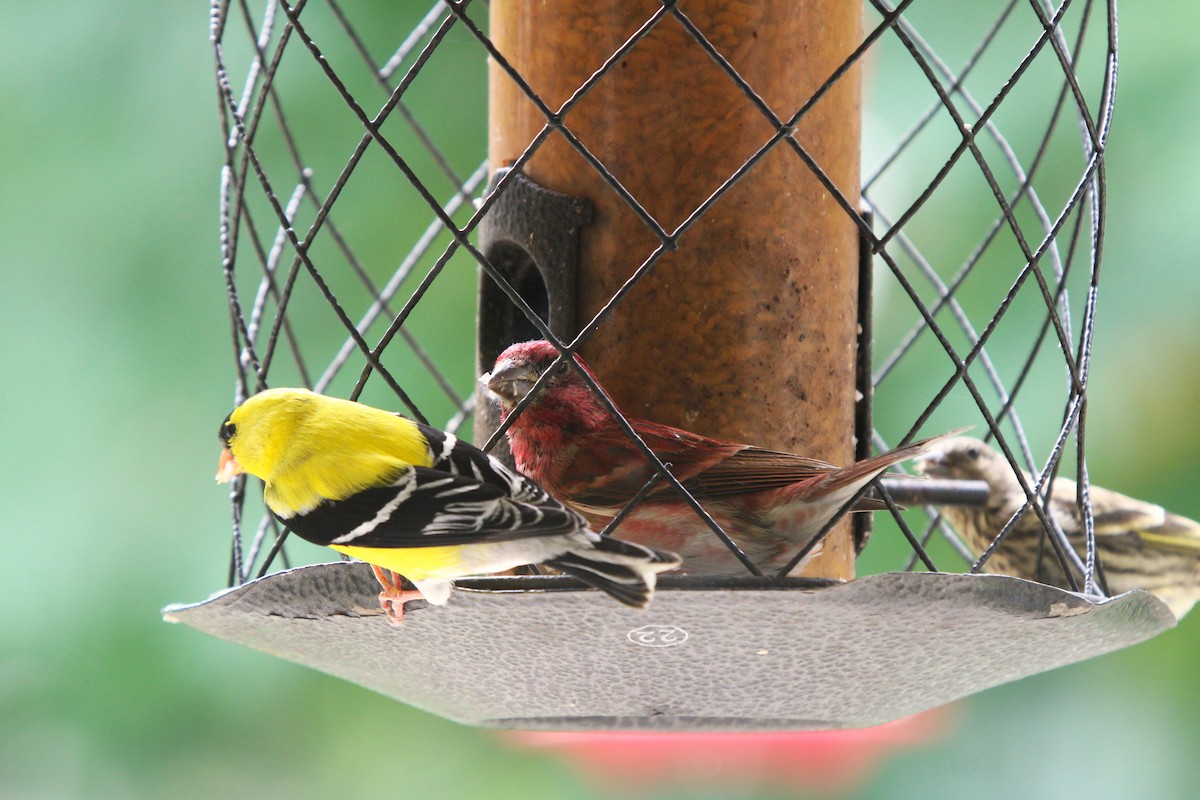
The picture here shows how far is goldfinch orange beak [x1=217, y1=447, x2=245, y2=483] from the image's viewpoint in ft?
10.7

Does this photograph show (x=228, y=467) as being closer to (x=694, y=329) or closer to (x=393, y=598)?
(x=393, y=598)

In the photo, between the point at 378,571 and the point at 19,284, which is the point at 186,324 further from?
the point at 378,571

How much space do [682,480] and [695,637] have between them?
47cm

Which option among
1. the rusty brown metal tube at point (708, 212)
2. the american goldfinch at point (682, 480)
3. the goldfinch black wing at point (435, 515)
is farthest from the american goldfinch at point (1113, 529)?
the goldfinch black wing at point (435, 515)

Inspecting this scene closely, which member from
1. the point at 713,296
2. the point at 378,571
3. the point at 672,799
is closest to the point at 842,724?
the point at 713,296

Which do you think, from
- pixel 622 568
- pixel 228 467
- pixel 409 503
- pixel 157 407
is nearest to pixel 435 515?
pixel 409 503

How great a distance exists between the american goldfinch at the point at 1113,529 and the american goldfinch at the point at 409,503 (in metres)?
2.89

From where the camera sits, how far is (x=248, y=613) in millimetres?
2516

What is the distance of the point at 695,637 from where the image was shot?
2.48 meters

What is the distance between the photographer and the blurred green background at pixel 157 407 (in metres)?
6.20

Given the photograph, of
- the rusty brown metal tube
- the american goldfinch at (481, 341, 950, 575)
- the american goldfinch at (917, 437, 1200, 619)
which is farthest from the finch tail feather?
the american goldfinch at (917, 437, 1200, 619)

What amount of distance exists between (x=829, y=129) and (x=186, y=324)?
A: 378 centimetres

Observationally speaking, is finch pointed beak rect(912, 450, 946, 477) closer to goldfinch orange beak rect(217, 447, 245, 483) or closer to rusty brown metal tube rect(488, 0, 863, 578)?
rusty brown metal tube rect(488, 0, 863, 578)

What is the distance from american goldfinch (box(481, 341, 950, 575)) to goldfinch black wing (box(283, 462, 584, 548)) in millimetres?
252
